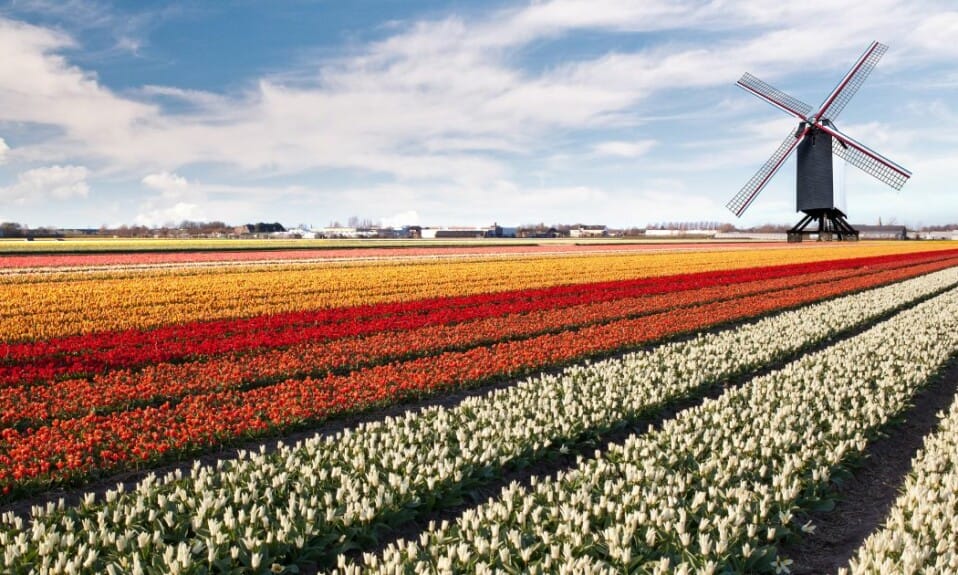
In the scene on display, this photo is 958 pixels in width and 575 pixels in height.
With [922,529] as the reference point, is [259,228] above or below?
above

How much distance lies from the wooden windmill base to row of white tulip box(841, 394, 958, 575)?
251ft

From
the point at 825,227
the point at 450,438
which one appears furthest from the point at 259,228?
the point at 450,438

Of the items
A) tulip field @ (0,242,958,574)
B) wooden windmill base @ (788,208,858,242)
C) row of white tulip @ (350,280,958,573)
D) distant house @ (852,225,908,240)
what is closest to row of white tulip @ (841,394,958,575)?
tulip field @ (0,242,958,574)

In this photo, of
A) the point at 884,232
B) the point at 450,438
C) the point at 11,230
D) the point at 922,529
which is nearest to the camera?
the point at 922,529

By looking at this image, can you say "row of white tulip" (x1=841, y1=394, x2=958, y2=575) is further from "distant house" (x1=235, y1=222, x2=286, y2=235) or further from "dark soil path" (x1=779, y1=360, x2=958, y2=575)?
"distant house" (x1=235, y1=222, x2=286, y2=235)

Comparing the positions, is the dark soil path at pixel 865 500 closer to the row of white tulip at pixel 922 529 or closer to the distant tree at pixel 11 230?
the row of white tulip at pixel 922 529

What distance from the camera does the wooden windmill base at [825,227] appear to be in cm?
7762

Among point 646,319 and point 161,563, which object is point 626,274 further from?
point 161,563

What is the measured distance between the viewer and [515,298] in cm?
2534

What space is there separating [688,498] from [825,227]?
82.9 meters

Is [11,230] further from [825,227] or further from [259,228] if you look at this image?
[825,227]

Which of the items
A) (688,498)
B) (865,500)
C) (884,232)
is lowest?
(865,500)

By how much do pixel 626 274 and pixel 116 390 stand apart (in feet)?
98.5

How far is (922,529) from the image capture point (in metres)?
6.35
